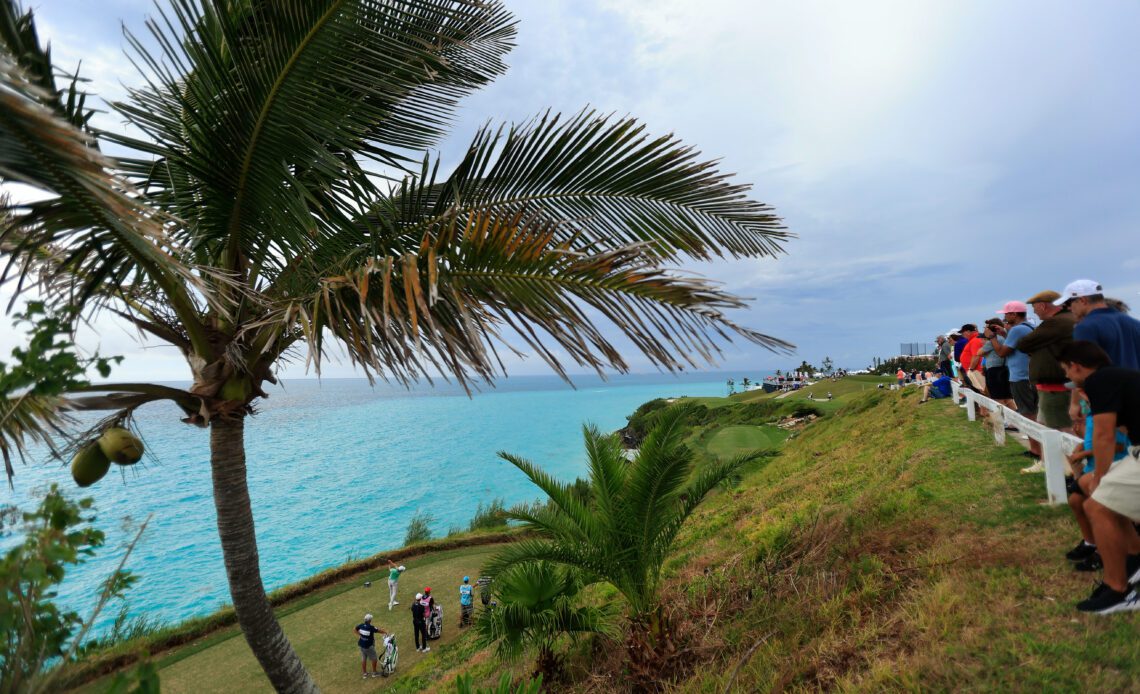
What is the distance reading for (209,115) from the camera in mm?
2705

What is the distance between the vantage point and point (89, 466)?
277 cm

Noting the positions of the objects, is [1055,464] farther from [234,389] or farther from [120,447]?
[120,447]

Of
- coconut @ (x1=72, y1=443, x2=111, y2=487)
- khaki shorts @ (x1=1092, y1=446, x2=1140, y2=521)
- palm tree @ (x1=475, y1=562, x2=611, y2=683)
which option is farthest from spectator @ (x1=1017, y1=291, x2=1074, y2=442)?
coconut @ (x1=72, y1=443, x2=111, y2=487)

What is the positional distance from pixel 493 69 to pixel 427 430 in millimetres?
114870

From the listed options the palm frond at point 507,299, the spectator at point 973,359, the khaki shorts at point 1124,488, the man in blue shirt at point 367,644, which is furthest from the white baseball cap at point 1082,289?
the man in blue shirt at point 367,644

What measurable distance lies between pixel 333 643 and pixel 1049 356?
13970 millimetres

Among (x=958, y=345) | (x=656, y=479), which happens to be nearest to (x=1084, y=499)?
(x=656, y=479)

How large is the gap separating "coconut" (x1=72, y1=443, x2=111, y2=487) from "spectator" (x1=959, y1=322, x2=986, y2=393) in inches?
432

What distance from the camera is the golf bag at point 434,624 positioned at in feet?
37.3

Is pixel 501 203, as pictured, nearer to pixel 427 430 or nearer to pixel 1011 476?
pixel 1011 476

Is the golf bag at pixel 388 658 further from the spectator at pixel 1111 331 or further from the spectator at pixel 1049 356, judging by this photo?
the spectator at pixel 1111 331

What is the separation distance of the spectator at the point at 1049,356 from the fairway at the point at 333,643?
8.94 metres

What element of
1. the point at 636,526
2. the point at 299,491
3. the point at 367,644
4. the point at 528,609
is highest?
the point at 636,526

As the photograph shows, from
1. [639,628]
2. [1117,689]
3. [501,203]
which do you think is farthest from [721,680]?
[501,203]
